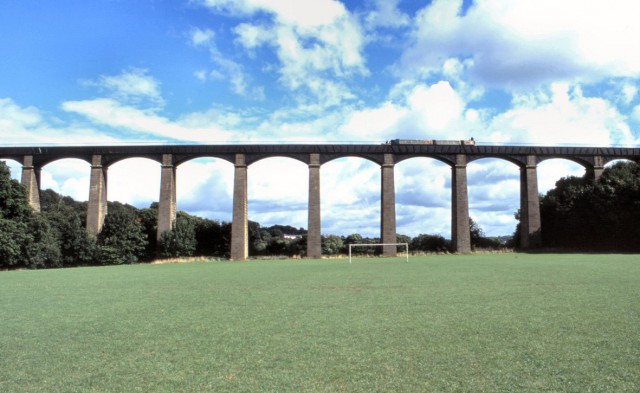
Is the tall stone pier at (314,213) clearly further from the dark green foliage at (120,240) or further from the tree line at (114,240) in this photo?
the dark green foliage at (120,240)

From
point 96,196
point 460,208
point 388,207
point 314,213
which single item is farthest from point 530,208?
point 96,196

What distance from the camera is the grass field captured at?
5109 millimetres

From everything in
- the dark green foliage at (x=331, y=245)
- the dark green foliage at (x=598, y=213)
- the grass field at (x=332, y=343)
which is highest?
the dark green foliage at (x=598, y=213)

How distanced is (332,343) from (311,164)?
38.3 metres

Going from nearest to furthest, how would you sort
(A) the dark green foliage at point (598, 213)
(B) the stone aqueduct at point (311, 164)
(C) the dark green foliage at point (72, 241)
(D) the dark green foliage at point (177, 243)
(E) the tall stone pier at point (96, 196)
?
(A) the dark green foliage at point (598, 213), (C) the dark green foliage at point (72, 241), (D) the dark green foliage at point (177, 243), (E) the tall stone pier at point (96, 196), (B) the stone aqueduct at point (311, 164)

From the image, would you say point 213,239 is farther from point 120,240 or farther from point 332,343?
point 332,343

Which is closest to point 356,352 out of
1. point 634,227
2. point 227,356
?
point 227,356

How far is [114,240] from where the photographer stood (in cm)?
4225

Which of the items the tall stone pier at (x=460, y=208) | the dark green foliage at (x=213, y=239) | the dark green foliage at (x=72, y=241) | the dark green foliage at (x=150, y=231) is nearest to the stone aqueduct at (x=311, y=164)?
the tall stone pier at (x=460, y=208)

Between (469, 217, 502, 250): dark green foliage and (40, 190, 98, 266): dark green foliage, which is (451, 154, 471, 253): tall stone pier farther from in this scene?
(40, 190, 98, 266): dark green foliage

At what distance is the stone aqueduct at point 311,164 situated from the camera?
144 feet

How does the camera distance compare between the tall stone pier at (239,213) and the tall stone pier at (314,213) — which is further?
the tall stone pier at (314,213)

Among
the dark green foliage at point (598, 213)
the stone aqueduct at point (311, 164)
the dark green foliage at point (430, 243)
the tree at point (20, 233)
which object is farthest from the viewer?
the dark green foliage at point (430, 243)

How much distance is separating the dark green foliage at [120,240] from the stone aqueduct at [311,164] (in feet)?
5.14
